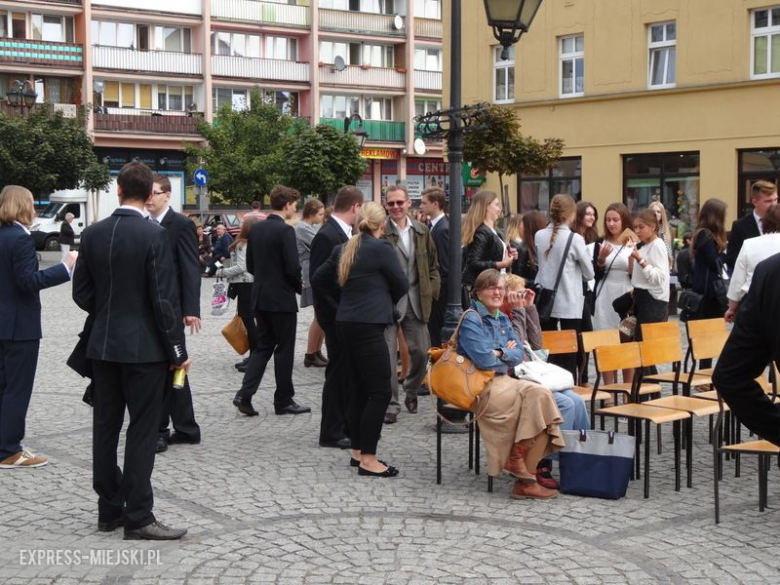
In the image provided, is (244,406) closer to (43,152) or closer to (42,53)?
(43,152)

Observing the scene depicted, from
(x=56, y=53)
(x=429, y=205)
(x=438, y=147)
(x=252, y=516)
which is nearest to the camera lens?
(x=252, y=516)

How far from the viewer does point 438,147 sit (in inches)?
2400

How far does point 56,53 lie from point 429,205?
45.5 m

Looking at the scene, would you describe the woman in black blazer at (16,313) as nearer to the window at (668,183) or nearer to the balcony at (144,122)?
the window at (668,183)

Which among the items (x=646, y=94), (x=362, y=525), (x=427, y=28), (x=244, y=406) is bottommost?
(x=362, y=525)

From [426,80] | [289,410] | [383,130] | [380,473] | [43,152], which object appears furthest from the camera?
[426,80]

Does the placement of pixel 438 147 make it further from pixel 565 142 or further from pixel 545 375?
pixel 545 375

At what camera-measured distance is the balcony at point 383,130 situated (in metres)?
60.7

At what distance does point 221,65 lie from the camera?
188 feet

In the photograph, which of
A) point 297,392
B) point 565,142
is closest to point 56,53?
point 565,142

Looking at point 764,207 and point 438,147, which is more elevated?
point 438,147

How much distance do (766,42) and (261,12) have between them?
34.9m

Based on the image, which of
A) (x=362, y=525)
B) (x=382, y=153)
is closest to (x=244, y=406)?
(x=362, y=525)

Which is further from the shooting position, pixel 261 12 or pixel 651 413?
pixel 261 12
